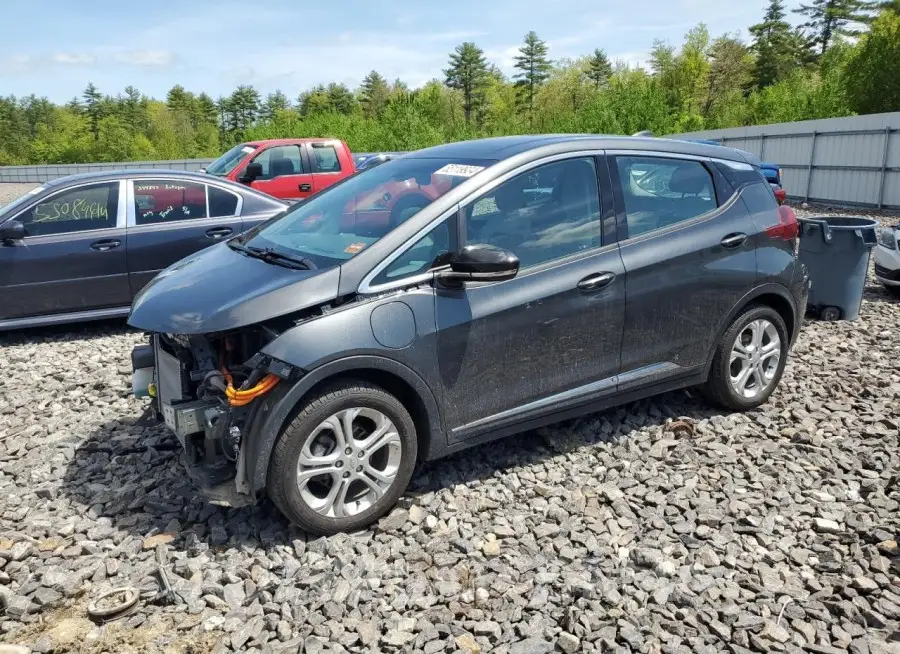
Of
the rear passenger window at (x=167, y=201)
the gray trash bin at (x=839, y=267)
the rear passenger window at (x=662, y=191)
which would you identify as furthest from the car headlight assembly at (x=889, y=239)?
the rear passenger window at (x=167, y=201)

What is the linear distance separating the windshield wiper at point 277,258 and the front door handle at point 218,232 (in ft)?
11.6

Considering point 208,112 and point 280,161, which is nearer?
point 280,161

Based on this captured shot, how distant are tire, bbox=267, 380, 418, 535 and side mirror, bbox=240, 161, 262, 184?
10.2m

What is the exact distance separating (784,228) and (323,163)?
11272mm

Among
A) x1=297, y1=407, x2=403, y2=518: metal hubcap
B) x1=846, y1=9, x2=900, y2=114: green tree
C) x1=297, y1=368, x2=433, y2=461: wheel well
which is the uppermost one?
x1=846, y1=9, x2=900, y2=114: green tree

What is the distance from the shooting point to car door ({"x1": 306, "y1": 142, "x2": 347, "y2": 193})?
14.9 m

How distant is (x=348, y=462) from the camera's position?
3.62 m

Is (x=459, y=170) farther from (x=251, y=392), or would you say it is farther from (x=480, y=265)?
(x=251, y=392)

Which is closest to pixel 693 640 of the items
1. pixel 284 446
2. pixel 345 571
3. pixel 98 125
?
pixel 345 571

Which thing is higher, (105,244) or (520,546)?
(105,244)

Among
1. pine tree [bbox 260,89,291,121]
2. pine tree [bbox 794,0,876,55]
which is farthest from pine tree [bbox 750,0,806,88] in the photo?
pine tree [bbox 260,89,291,121]

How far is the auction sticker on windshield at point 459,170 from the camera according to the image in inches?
160

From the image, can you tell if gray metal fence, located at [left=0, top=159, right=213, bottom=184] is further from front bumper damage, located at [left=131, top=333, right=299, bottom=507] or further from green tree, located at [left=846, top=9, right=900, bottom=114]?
front bumper damage, located at [left=131, top=333, right=299, bottom=507]

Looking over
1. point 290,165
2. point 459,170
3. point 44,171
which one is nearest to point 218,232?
point 459,170
